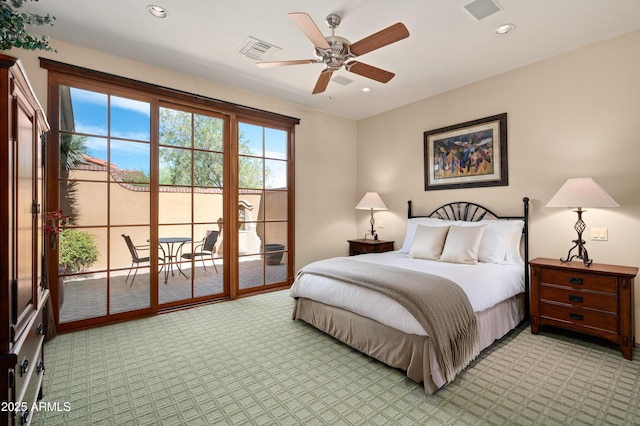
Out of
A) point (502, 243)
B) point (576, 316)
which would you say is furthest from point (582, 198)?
point (576, 316)

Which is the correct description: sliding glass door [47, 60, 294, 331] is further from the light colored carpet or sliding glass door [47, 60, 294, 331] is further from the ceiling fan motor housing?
the ceiling fan motor housing

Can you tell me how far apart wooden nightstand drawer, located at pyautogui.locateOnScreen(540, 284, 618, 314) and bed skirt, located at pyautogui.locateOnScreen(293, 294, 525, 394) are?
1.05 feet

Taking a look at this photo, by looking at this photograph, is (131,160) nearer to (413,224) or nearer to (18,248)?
(18,248)

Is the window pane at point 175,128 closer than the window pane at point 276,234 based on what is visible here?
Yes

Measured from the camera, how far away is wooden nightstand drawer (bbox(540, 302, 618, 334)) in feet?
8.17

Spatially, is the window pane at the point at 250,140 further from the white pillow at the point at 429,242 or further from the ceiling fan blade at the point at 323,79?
the white pillow at the point at 429,242

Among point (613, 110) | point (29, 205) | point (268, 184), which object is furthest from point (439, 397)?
point (268, 184)

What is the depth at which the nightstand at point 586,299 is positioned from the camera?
243 centimetres

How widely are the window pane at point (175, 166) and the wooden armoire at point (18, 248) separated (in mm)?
1867

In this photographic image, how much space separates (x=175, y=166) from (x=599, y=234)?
15.0 feet

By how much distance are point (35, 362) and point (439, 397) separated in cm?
234

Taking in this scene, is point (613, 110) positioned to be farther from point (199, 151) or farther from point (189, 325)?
point (189, 325)

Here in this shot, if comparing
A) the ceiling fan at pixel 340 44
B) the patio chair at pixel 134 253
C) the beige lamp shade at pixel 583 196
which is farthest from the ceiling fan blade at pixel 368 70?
the patio chair at pixel 134 253

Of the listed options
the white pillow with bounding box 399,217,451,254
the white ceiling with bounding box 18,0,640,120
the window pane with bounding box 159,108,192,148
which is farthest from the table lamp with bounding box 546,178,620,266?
the window pane with bounding box 159,108,192,148
